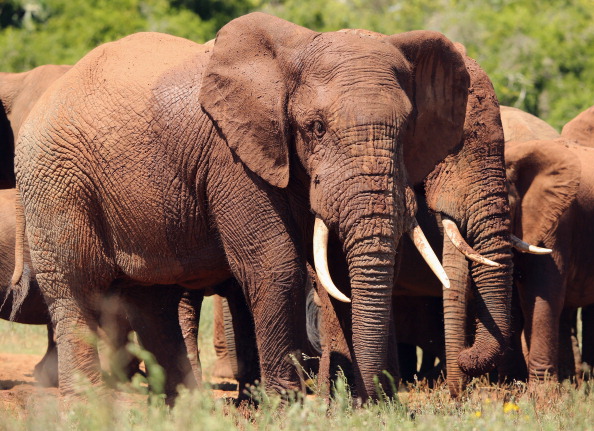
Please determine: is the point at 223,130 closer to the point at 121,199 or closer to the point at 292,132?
the point at 292,132

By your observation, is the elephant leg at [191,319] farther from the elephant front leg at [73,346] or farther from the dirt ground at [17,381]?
the elephant front leg at [73,346]

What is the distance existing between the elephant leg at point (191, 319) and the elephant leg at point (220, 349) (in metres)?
1.40

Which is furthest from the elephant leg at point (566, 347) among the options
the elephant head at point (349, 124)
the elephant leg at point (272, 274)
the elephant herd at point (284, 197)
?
the elephant leg at point (272, 274)

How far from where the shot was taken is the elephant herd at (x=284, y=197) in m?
6.25

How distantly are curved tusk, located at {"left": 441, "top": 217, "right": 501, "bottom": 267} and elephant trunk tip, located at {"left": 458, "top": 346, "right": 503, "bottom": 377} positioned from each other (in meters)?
0.55

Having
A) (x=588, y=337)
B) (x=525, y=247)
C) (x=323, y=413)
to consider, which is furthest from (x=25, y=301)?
(x=323, y=413)

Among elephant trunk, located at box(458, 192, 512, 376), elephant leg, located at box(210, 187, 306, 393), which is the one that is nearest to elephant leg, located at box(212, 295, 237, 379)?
elephant trunk, located at box(458, 192, 512, 376)

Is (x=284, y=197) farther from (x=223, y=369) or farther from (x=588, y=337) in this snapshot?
(x=588, y=337)

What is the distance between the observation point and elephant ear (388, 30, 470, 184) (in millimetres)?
6965

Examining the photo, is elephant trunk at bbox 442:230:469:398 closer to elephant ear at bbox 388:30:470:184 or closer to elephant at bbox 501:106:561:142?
elephant ear at bbox 388:30:470:184

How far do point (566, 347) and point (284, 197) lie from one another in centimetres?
408

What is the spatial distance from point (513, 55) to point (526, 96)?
2848 mm

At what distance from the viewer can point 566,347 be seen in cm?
Result: 988

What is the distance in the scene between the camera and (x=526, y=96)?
19.3m
